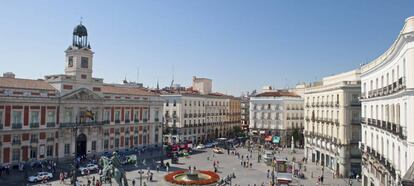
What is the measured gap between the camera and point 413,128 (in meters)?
20.7

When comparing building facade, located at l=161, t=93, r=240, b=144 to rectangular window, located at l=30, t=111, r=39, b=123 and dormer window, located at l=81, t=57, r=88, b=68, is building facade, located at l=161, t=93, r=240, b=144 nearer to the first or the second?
dormer window, located at l=81, t=57, r=88, b=68

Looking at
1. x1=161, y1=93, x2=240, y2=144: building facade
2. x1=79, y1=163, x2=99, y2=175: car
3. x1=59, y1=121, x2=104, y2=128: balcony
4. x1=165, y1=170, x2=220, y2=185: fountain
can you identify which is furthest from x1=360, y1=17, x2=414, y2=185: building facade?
x1=161, y1=93, x2=240, y2=144: building facade

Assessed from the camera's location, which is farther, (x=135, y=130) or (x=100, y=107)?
(x=135, y=130)

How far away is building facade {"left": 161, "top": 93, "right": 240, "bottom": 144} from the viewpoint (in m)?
72.8

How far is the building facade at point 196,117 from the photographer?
239ft

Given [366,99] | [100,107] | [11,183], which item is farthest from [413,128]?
[100,107]

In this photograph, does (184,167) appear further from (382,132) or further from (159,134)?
(382,132)

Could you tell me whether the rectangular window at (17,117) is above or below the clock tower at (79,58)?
below

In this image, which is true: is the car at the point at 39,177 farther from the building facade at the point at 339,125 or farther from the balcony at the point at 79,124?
the building facade at the point at 339,125

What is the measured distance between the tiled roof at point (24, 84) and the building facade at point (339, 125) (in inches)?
1390

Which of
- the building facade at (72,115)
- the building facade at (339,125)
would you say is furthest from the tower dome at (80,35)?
the building facade at (339,125)

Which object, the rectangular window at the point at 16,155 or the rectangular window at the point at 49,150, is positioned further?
the rectangular window at the point at 49,150

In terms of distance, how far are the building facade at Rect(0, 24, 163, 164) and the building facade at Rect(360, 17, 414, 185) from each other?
26989mm

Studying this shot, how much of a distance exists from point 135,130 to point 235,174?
22187 mm
